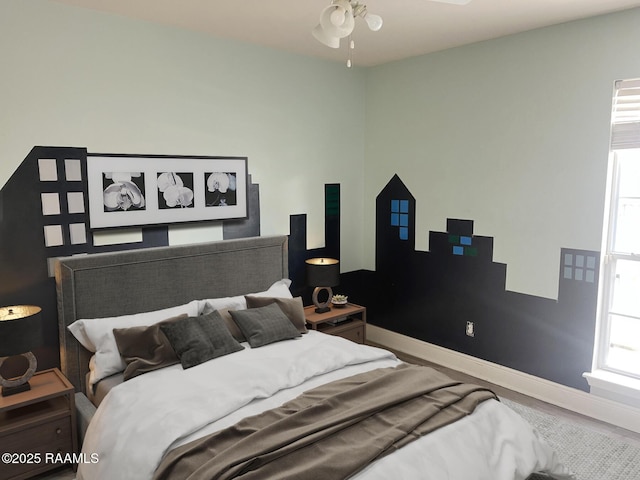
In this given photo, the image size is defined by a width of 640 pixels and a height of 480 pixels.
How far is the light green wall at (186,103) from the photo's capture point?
291 cm

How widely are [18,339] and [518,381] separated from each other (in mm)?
3487

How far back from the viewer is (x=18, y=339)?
8.63ft

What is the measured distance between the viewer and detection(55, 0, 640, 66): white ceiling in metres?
2.96

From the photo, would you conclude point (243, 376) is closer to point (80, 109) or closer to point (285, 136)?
point (80, 109)

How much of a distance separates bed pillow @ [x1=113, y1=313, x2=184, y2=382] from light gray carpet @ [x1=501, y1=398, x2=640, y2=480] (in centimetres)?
246

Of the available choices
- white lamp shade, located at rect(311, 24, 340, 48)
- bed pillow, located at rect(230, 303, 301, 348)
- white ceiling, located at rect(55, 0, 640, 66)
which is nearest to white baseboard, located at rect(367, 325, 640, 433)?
bed pillow, located at rect(230, 303, 301, 348)

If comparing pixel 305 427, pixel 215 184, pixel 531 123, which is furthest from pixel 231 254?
pixel 531 123

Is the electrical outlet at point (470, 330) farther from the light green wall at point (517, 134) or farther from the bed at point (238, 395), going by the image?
the bed at point (238, 395)

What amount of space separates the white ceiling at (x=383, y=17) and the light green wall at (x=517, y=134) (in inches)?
7.4

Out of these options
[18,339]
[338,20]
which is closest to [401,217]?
[338,20]

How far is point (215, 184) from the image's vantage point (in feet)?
12.3

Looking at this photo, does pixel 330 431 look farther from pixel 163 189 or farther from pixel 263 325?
pixel 163 189

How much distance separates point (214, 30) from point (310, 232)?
73.9 inches

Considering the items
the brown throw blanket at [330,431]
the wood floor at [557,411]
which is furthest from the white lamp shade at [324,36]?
the wood floor at [557,411]
